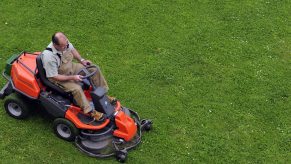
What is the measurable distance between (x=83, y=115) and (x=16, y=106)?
144 centimetres

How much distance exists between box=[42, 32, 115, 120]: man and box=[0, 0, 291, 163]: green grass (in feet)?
3.17

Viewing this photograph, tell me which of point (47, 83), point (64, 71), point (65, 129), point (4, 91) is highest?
point (64, 71)

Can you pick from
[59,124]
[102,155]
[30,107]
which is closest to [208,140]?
[102,155]

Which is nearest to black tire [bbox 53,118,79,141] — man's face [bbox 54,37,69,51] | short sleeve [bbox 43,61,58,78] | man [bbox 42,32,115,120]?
man [bbox 42,32,115,120]

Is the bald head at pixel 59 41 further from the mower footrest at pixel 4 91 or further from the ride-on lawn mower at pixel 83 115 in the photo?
the mower footrest at pixel 4 91

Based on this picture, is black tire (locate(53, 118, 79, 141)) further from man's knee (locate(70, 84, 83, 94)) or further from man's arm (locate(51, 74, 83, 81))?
man's arm (locate(51, 74, 83, 81))

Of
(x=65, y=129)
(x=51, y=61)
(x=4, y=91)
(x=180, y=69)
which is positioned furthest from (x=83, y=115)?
(x=180, y=69)

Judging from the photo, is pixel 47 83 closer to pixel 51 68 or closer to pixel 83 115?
pixel 51 68

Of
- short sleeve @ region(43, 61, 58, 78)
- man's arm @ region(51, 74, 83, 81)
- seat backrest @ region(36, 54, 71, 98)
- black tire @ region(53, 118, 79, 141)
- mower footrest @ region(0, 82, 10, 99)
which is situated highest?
short sleeve @ region(43, 61, 58, 78)

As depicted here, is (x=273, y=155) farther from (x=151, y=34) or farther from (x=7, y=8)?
(x=7, y=8)

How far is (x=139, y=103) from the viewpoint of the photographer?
32.2ft

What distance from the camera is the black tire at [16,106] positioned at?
350 inches

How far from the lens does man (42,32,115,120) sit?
8.17m

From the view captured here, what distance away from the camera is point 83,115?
28.2 ft
